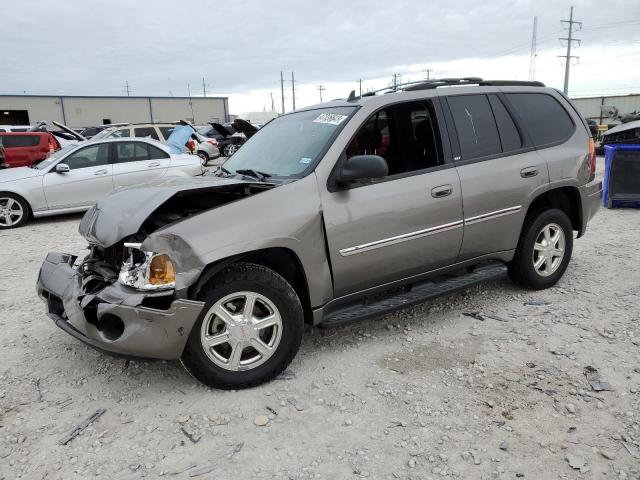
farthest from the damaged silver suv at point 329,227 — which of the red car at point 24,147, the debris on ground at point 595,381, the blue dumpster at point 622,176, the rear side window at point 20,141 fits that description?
the rear side window at point 20,141

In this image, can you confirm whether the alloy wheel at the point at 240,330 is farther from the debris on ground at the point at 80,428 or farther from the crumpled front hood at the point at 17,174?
the crumpled front hood at the point at 17,174

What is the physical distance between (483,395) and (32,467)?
2516 mm

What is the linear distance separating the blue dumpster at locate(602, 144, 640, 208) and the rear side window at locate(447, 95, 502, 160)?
5.20m

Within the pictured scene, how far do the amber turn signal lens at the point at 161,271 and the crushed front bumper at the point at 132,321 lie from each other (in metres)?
0.08

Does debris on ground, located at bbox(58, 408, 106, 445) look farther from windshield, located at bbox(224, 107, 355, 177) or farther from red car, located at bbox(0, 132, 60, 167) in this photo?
red car, located at bbox(0, 132, 60, 167)

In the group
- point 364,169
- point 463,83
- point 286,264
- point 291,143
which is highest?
point 463,83

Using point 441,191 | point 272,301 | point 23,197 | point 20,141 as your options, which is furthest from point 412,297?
point 20,141

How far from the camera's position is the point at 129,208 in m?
3.15

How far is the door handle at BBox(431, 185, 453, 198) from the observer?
369 centimetres

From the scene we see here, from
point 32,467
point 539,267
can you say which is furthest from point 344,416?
point 539,267

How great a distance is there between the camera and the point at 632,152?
7.99 meters

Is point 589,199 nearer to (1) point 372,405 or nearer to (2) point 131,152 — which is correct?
(1) point 372,405

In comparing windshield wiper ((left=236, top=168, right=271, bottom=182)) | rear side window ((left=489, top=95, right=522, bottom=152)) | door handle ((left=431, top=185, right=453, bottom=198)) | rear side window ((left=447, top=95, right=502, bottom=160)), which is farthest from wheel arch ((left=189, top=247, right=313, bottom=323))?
rear side window ((left=489, top=95, right=522, bottom=152))

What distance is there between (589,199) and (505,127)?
124cm
